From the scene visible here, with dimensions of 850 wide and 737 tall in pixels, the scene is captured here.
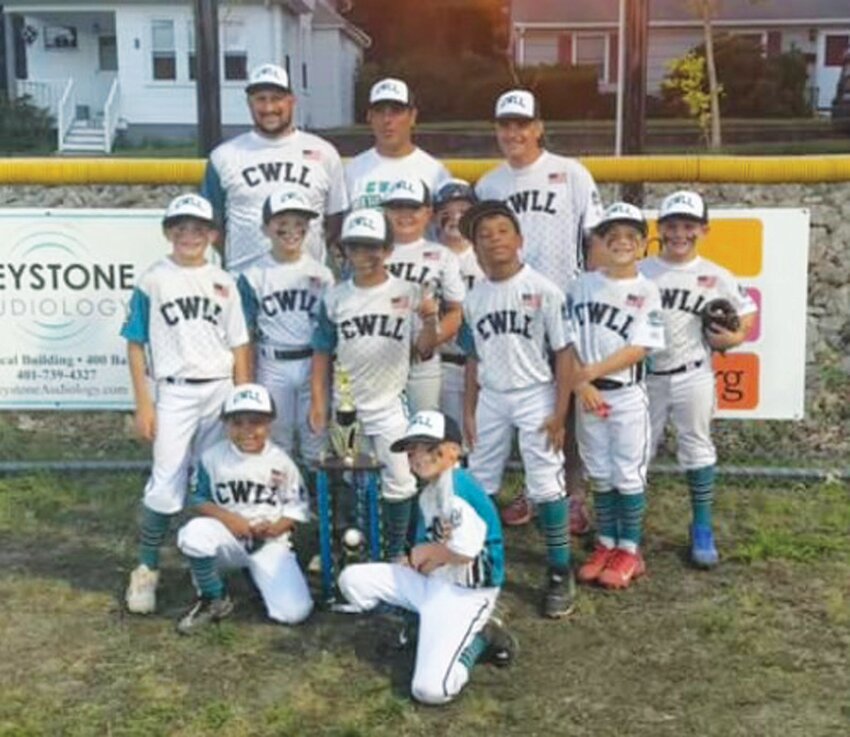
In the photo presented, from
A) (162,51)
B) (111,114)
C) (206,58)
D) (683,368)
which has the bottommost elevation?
(683,368)

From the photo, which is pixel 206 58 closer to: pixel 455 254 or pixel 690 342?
pixel 455 254

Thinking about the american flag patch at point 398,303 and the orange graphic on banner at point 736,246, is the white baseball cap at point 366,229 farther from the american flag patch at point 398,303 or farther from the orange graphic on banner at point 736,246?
the orange graphic on banner at point 736,246

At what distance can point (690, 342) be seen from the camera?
5277mm

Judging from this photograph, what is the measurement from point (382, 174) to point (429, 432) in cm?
153

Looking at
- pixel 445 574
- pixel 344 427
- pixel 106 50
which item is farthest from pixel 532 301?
pixel 106 50

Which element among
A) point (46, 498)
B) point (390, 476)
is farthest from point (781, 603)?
point (46, 498)

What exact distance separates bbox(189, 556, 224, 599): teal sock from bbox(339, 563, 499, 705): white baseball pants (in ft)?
1.66

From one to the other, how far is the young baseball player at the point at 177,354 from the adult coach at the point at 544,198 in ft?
3.91

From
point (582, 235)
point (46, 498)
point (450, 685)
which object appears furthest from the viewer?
point (46, 498)

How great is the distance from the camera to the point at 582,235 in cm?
544

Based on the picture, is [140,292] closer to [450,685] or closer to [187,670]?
[187,670]

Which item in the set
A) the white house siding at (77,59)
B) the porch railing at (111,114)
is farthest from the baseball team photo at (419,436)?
the white house siding at (77,59)

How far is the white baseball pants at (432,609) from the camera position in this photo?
4.20 metres

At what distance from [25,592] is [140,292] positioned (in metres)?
1.28
